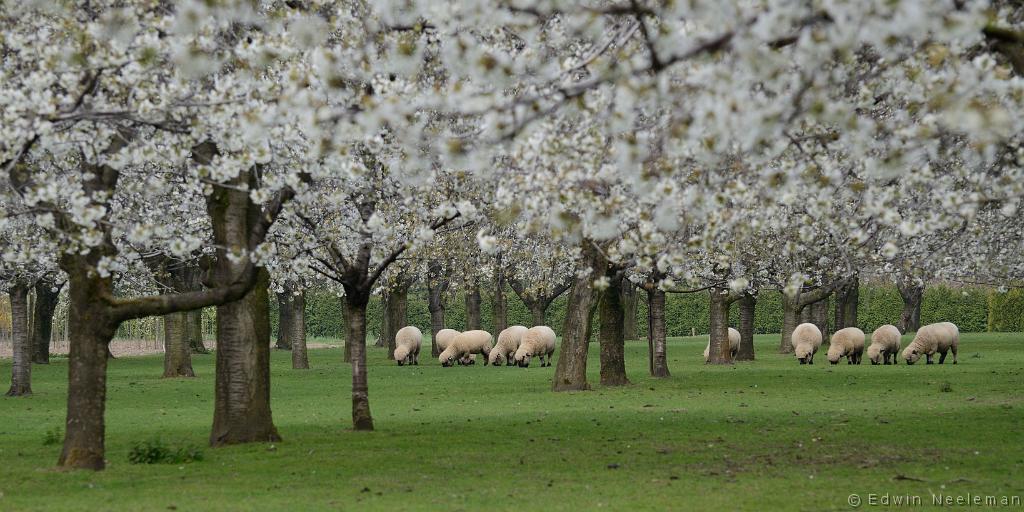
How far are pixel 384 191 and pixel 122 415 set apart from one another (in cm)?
836

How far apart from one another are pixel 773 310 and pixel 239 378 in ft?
213

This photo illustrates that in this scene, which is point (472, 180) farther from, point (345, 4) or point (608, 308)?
point (608, 308)

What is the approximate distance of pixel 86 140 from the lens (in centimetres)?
1277

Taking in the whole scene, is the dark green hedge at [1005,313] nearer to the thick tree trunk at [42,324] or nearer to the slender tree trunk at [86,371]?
the thick tree trunk at [42,324]

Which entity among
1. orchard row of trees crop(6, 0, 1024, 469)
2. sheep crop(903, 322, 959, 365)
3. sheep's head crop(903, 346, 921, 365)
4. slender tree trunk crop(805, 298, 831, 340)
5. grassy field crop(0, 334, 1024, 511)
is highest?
orchard row of trees crop(6, 0, 1024, 469)

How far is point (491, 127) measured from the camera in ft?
30.6

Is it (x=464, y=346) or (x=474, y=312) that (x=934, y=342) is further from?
(x=474, y=312)

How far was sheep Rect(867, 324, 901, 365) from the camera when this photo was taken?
4216 centimetres

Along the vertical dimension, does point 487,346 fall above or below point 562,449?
above

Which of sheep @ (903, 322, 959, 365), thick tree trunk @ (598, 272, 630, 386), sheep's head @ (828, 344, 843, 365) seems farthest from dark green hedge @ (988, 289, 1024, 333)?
thick tree trunk @ (598, 272, 630, 386)

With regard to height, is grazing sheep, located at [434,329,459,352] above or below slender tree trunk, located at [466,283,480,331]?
below

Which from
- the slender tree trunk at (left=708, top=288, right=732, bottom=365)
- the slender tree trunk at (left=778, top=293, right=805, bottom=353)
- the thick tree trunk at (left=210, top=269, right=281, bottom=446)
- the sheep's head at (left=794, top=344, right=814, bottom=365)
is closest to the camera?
the thick tree trunk at (left=210, top=269, right=281, bottom=446)

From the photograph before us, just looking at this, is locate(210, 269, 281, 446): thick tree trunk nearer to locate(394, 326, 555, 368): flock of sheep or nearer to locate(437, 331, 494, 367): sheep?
locate(394, 326, 555, 368): flock of sheep

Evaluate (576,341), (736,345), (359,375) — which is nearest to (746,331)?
(736,345)
